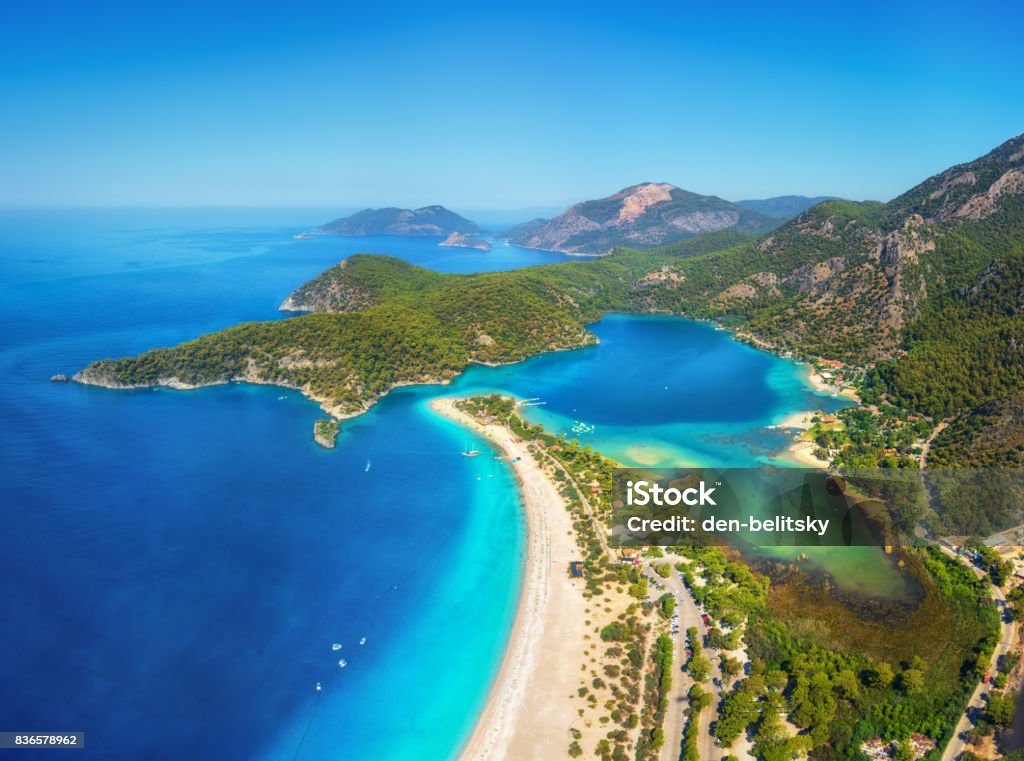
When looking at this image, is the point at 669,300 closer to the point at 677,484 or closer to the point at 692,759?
the point at 677,484

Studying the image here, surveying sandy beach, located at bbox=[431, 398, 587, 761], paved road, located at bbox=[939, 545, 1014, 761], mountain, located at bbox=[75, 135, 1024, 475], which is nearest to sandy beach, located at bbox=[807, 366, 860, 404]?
mountain, located at bbox=[75, 135, 1024, 475]

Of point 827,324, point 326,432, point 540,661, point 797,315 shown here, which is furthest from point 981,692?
point 797,315

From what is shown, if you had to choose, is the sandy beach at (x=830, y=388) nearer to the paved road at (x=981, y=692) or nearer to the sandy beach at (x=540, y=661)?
the paved road at (x=981, y=692)

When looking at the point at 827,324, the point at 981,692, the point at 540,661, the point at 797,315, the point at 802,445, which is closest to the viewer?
the point at 981,692
